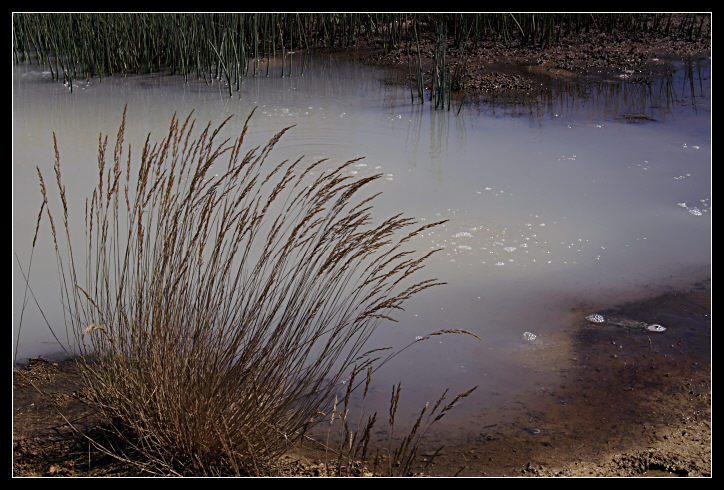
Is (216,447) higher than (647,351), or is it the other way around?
(216,447)

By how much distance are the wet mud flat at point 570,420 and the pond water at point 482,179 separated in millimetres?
134

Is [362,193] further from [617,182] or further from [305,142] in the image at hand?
[617,182]

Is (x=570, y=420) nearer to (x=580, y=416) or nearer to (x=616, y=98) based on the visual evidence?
(x=580, y=416)

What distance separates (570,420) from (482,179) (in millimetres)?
2092

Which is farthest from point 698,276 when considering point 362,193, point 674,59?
point 674,59

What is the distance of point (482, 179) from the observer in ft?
13.5

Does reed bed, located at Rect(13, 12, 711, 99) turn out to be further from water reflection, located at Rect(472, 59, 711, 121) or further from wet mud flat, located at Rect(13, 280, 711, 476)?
wet mud flat, located at Rect(13, 280, 711, 476)

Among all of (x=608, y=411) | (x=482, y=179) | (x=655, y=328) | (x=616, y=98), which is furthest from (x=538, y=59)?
(x=608, y=411)

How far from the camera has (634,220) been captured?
369 cm

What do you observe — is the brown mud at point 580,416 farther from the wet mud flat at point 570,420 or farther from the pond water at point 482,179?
the pond water at point 482,179

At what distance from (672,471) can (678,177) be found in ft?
8.42

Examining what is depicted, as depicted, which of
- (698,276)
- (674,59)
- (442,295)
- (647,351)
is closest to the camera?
(647,351)

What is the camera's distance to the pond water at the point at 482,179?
2.75 meters

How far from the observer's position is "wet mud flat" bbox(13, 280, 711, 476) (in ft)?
6.32
